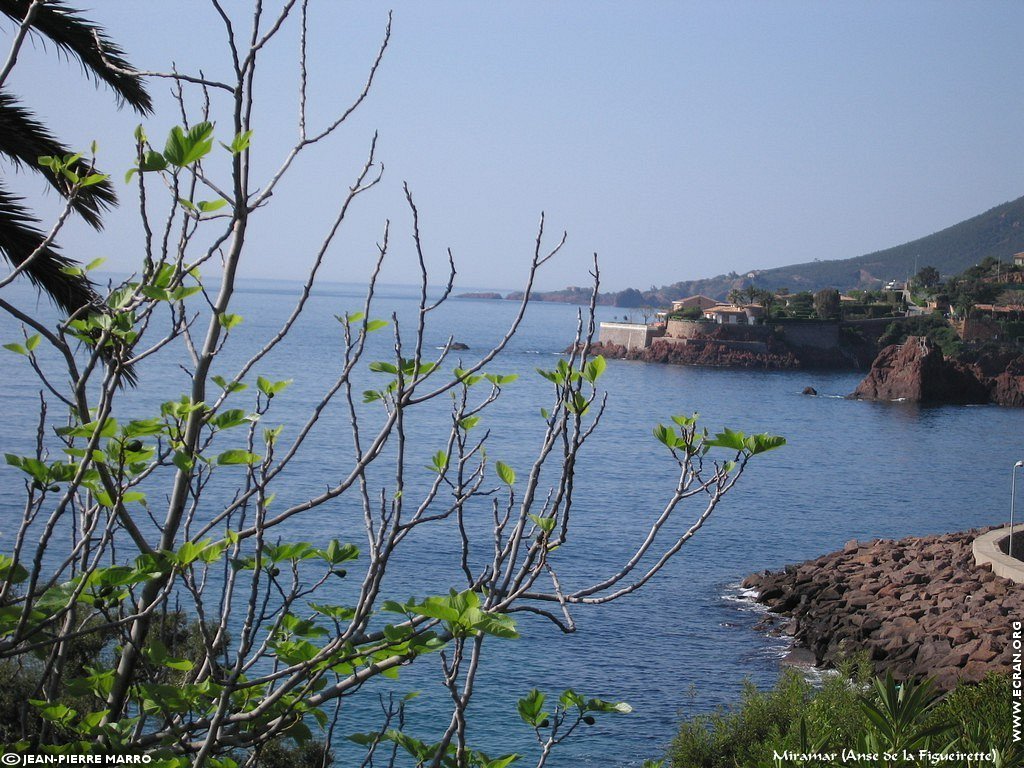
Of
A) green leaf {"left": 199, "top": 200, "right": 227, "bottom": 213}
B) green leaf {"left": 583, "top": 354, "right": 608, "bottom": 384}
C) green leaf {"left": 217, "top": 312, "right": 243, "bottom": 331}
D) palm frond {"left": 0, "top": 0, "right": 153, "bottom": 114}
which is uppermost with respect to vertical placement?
palm frond {"left": 0, "top": 0, "right": 153, "bottom": 114}

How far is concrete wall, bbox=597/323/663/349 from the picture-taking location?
291 ft

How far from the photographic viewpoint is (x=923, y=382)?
68625mm

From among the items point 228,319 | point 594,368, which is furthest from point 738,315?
point 228,319

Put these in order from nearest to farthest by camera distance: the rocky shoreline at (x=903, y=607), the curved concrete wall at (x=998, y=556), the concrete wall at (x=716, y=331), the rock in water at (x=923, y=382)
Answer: the rocky shoreline at (x=903, y=607), the curved concrete wall at (x=998, y=556), the rock in water at (x=923, y=382), the concrete wall at (x=716, y=331)

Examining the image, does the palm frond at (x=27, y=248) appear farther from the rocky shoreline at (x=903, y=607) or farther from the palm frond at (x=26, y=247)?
the rocky shoreline at (x=903, y=607)

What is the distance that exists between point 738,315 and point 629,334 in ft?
36.2

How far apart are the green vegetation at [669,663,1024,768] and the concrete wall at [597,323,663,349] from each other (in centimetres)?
7433

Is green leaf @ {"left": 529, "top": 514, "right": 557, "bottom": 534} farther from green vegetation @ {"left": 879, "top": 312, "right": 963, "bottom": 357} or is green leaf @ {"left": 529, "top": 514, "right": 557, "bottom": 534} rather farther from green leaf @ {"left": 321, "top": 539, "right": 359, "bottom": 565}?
green vegetation @ {"left": 879, "top": 312, "right": 963, "bottom": 357}

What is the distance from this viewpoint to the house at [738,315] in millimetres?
92375

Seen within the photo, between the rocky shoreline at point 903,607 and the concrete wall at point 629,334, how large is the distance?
6342cm

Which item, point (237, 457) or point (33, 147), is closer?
point (237, 457)

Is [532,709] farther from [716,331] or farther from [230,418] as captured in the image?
[716,331]

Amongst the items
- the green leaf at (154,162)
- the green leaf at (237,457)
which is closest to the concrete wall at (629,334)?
the green leaf at (237,457)

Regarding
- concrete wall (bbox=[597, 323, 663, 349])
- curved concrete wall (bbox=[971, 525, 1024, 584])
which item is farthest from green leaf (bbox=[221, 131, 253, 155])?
concrete wall (bbox=[597, 323, 663, 349])
